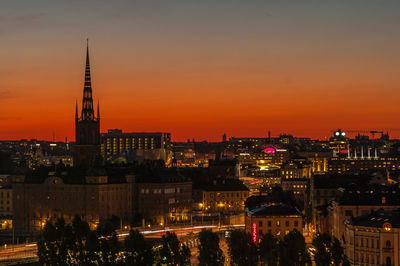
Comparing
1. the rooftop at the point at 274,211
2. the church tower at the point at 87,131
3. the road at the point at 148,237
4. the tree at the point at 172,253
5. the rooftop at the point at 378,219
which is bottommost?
the road at the point at 148,237

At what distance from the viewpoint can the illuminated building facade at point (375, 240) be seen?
7388 centimetres

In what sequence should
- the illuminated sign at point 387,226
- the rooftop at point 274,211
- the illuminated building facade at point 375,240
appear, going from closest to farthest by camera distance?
the illuminated building facade at point 375,240 < the illuminated sign at point 387,226 < the rooftop at point 274,211

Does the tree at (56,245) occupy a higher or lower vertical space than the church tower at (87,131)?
lower

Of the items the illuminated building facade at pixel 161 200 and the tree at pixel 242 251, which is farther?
the illuminated building facade at pixel 161 200

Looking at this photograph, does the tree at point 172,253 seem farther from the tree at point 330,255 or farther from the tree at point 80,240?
the tree at point 330,255

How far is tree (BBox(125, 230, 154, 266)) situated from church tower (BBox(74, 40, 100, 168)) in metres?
75.5

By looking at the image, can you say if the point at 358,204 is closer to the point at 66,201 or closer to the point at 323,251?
the point at 323,251

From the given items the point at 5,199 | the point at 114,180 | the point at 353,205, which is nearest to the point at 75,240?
the point at 353,205

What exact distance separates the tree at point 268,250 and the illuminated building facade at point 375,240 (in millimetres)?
6517

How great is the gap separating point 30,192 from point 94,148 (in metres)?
28.8

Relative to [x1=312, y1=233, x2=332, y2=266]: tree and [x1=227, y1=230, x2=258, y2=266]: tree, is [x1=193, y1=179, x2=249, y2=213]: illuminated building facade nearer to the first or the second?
[x1=227, y1=230, x2=258, y2=266]: tree

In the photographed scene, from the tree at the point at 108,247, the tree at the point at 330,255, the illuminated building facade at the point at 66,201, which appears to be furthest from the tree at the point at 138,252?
the illuminated building facade at the point at 66,201

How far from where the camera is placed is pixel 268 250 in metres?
77.2

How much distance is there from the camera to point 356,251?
76.2 meters
